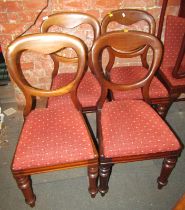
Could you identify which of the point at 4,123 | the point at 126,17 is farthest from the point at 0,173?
the point at 126,17

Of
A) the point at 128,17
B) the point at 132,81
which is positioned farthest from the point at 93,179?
the point at 128,17

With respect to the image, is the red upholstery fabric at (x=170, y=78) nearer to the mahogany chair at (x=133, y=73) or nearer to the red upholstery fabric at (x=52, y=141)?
the mahogany chair at (x=133, y=73)

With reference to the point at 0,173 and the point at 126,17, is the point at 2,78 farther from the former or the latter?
the point at 126,17

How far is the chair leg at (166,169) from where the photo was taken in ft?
4.35

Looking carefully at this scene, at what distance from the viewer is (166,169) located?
4.50 feet

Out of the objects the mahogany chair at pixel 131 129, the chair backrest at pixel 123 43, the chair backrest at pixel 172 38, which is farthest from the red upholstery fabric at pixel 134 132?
the chair backrest at pixel 172 38

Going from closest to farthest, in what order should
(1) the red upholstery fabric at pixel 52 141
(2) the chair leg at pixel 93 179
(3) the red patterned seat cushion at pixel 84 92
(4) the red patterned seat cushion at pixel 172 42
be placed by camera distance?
(1) the red upholstery fabric at pixel 52 141
(2) the chair leg at pixel 93 179
(3) the red patterned seat cushion at pixel 84 92
(4) the red patterned seat cushion at pixel 172 42

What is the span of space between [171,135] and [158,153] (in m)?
0.13

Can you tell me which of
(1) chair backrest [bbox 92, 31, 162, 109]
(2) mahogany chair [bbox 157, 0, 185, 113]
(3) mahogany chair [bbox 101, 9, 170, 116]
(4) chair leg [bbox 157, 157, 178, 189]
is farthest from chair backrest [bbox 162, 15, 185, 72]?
(4) chair leg [bbox 157, 157, 178, 189]

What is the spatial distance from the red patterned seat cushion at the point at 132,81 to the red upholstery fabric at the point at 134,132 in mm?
169

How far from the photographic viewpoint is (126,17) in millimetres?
1634

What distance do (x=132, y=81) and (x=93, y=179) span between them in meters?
0.78

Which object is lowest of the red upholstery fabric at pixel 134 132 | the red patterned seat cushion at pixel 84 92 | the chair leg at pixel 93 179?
the chair leg at pixel 93 179

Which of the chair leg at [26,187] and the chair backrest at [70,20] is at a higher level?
the chair backrest at [70,20]
